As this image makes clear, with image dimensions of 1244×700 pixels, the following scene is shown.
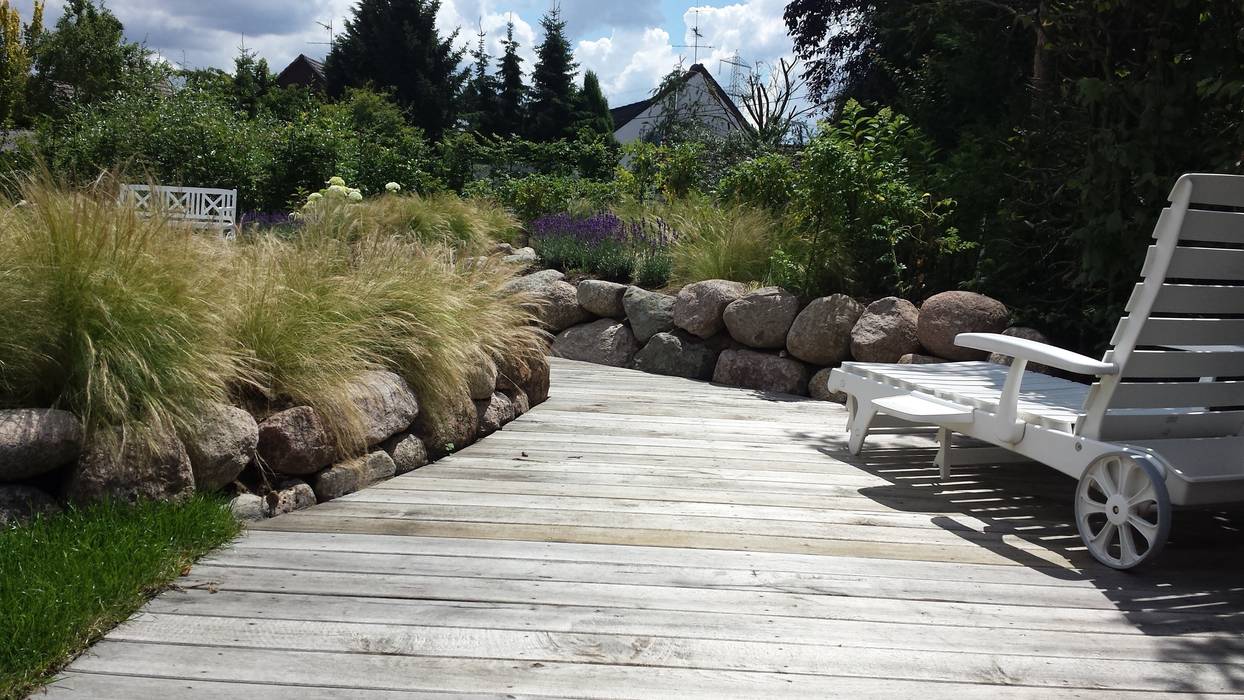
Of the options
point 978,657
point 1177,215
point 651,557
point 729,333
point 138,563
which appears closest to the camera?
point 978,657

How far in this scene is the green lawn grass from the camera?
78.4 inches

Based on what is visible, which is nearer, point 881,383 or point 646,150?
point 881,383

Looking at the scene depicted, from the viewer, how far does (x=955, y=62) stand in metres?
8.75

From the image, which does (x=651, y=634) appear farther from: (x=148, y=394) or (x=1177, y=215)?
(x=1177, y=215)

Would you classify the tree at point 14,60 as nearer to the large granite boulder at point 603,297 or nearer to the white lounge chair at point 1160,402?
the large granite boulder at point 603,297

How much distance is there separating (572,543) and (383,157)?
1021cm

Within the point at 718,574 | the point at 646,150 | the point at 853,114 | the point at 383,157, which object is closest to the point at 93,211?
the point at 718,574

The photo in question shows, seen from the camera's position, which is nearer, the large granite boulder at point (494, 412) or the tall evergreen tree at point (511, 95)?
the large granite boulder at point (494, 412)

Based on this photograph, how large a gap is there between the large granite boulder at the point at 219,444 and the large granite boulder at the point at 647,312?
169 inches

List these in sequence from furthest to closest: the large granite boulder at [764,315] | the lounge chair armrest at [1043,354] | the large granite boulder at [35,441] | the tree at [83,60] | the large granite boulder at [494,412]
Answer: the tree at [83,60]
the large granite boulder at [764,315]
the large granite boulder at [494,412]
the lounge chair armrest at [1043,354]
the large granite boulder at [35,441]

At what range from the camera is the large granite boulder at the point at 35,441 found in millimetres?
2508

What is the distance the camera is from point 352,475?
11.5 ft

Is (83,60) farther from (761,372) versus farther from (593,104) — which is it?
(761,372)

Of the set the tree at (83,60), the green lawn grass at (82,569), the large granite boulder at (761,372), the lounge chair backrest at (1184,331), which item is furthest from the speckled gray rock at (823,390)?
the tree at (83,60)
